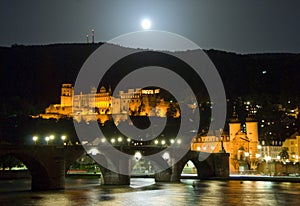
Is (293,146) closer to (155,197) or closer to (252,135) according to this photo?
(252,135)

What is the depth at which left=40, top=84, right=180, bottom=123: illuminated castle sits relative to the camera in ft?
474

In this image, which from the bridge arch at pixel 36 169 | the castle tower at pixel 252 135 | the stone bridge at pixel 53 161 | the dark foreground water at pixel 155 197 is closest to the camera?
the dark foreground water at pixel 155 197

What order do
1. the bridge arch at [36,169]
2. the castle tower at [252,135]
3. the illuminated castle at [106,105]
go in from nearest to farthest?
the bridge arch at [36,169] < the castle tower at [252,135] < the illuminated castle at [106,105]

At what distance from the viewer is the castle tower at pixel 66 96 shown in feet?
516

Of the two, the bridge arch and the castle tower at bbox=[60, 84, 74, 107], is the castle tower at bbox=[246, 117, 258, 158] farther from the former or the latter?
the castle tower at bbox=[60, 84, 74, 107]

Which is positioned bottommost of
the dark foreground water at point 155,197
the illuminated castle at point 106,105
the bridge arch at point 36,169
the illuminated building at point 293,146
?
the dark foreground water at point 155,197

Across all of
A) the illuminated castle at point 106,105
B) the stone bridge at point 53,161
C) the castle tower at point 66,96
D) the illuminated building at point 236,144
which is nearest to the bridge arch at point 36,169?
the stone bridge at point 53,161

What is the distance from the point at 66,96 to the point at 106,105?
586 inches

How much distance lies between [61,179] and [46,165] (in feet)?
7.77

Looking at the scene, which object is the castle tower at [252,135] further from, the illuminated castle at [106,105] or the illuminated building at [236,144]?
the illuminated castle at [106,105]

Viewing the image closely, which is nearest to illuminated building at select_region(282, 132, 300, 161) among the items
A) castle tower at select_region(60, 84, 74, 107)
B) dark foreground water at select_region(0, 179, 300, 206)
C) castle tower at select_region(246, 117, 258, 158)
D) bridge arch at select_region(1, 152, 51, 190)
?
castle tower at select_region(246, 117, 258, 158)

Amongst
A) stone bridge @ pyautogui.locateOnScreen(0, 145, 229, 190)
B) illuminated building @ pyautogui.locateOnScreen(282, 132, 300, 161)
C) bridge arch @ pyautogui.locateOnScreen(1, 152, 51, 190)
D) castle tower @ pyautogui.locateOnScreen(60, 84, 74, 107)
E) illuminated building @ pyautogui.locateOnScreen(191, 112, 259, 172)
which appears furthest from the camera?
castle tower @ pyautogui.locateOnScreen(60, 84, 74, 107)

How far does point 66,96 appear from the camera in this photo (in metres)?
159

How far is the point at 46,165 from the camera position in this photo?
44.6m
